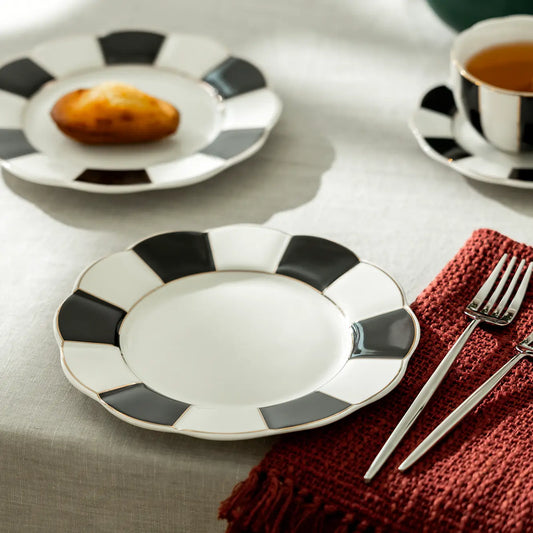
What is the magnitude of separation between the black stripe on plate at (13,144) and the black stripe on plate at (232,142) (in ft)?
0.58

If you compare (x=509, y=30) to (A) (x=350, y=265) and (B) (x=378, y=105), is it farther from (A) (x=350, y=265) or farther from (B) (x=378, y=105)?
(A) (x=350, y=265)

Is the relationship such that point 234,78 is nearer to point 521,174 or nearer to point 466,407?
point 521,174

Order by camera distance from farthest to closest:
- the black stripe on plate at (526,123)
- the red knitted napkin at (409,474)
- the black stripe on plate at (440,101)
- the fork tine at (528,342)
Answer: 1. the black stripe on plate at (440,101)
2. the black stripe on plate at (526,123)
3. the fork tine at (528,342)
4. the red knitted napkin at (409,474)

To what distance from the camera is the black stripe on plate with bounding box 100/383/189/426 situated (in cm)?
52

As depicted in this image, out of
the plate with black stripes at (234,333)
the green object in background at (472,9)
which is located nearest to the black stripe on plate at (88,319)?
the plate with black stripes at (234,333)

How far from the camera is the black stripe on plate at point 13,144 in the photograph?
79 centimetres

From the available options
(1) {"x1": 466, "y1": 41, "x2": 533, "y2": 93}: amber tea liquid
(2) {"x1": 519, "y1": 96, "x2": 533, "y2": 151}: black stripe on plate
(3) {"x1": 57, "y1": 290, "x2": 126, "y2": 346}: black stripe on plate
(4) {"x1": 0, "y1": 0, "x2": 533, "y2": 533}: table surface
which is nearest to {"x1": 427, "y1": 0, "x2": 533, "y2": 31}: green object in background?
(4) {"x1": 0, "y1": 0, "x2": 533, "y2": 533}: table surface

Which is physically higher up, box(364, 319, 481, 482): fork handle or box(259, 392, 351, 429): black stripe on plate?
box(259, 392, 351, 429): black stripe on plate

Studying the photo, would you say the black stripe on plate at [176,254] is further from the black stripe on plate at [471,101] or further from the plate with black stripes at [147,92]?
the black stripe on plate at [471,101]

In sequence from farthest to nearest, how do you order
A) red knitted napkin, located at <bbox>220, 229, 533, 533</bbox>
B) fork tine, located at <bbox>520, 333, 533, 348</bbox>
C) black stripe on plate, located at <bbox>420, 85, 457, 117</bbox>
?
1. black stripe on plate, located at <bbox>420, 85, 457, 117</bbox>
2. fork tine, located at <bbox>520, 333, 533, 348</bbox>
3. red knitted napkin, located at <bbox>220, 229, 533, 533</bbox>

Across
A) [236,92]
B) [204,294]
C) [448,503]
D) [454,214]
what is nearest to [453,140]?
[454,214]

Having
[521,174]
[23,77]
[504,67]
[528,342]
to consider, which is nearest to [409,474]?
[528,342]

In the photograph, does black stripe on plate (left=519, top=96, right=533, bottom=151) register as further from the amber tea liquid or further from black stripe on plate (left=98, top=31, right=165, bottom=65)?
black stripe on plate (left=98, top=31, right=165, bottom=65)

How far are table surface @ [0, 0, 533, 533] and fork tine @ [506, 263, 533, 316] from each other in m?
0.08
